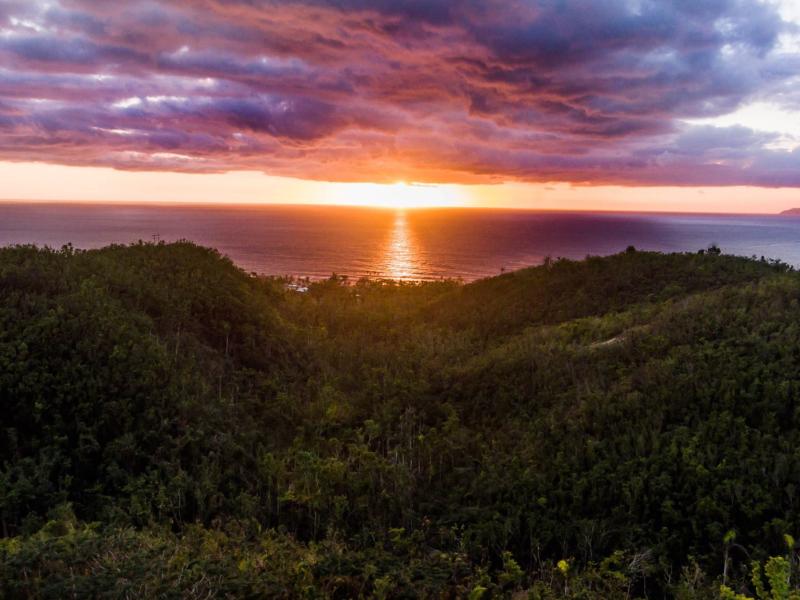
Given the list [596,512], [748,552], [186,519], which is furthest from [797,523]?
[186,519]

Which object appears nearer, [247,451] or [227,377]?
[247,451]

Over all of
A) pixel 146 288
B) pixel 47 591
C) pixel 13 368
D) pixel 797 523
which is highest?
pixel 146 288

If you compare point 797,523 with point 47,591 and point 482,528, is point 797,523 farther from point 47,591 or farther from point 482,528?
point 47,591

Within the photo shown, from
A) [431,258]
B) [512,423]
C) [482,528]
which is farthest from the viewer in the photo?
[431,258]

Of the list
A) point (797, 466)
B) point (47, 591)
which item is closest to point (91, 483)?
point (47, 591)

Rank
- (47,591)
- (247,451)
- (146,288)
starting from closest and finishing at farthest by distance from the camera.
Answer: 1. (47,591)
2. (247,451)
3. (146,288)

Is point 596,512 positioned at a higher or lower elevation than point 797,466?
lower

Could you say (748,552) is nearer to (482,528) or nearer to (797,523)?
(797,523)
